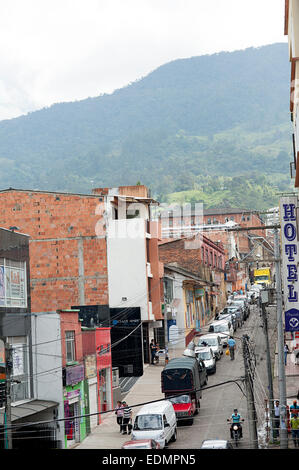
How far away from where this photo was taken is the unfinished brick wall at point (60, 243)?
5053cm

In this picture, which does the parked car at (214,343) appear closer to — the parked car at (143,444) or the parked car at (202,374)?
the parked car at (202,374)

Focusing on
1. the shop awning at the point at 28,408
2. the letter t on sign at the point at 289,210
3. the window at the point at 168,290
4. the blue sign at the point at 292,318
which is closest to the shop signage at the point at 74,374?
the shop awning at the point at 28,408

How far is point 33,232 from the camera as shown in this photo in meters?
51.2

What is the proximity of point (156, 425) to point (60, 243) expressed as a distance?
2586cm

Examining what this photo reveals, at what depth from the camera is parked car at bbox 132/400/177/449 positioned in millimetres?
26938

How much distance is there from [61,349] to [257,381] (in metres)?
13.1

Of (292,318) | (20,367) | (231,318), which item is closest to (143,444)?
(20,367)

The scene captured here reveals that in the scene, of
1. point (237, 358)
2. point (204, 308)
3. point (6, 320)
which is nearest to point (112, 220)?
point (237, 358)

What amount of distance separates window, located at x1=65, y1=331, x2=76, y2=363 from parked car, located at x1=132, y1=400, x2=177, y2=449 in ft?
21.2

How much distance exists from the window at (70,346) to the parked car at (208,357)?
9.73 metres

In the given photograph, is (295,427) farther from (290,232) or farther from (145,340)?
(145,340)

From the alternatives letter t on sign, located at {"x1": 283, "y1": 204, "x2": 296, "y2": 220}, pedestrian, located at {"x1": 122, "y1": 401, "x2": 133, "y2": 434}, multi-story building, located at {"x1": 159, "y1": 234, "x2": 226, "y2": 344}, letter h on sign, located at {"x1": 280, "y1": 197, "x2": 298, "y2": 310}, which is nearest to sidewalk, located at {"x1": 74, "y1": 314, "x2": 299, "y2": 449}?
pedestrian, located at {"x1": 122, "y1": 401, "x2": 133, "y2": 434}

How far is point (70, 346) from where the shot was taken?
3384cm
